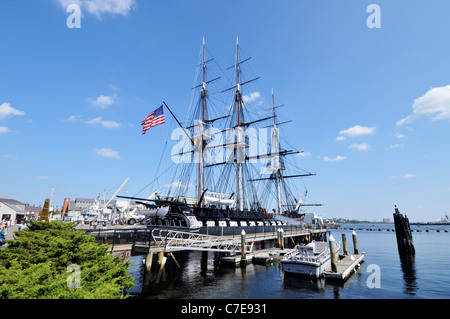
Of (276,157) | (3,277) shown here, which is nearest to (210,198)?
(3,277)

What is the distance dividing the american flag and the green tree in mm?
16724

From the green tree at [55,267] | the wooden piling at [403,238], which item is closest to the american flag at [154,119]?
the green tree at [55,267]

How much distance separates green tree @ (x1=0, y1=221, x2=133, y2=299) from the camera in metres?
6.56

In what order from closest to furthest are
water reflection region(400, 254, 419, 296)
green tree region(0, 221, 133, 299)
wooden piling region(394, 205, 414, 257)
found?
green tree region(0, 221, 133, 299) < water reflection region(400, 254, 419, 296) < wooden piling region(394, 205, 414, 257)

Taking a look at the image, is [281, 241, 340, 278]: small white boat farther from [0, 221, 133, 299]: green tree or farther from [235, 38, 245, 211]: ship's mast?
[235, 38, 245, 211]: ship's mast

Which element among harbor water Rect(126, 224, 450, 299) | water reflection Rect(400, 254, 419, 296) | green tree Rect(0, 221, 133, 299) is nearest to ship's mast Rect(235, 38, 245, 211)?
harbor water Rect(126, 224, 450, 299)

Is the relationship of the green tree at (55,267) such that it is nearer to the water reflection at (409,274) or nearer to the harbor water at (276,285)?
the harbor water at (276,285)

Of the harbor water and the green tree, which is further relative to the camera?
the harbor water

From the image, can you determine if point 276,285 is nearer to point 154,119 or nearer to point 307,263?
point 307,263

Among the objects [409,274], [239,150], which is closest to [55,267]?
[409,274]

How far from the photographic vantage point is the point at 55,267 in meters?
10.3

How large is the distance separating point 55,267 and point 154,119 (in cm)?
2110
